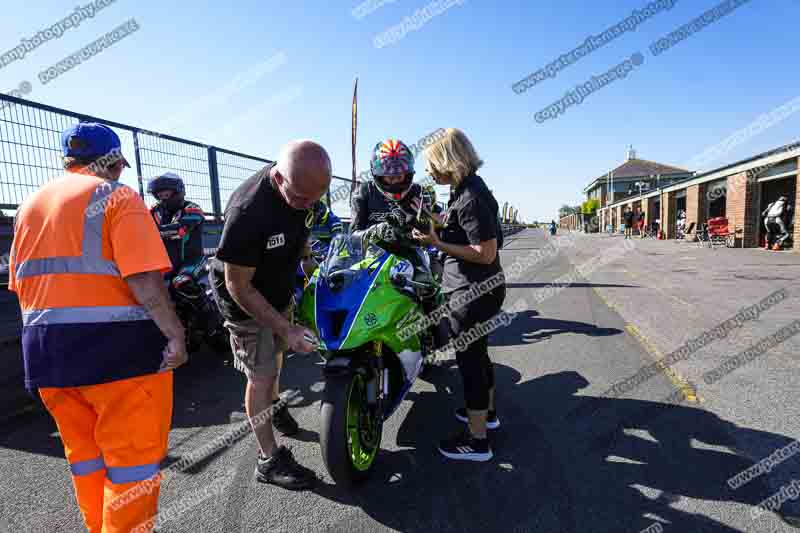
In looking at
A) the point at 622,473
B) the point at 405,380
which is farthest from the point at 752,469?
the point at 405,380

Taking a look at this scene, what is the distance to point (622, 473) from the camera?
249 centimetres

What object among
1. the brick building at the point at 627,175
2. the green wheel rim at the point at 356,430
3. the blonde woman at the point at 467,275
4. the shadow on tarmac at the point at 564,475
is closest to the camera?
the shadow on tarmac at the point at 564,475

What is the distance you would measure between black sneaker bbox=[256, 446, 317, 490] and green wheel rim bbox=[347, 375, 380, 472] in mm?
304

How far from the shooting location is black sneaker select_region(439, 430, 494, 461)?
2.69 m

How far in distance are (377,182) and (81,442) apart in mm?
2302

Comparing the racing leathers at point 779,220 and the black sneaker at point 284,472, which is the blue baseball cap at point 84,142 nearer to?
the black sneaker at point 284,472

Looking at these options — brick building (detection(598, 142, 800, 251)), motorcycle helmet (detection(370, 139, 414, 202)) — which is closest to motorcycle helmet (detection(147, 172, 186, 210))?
motorcycle helmet (detection(370, 139, 414, 202))

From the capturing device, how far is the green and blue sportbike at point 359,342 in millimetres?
2320

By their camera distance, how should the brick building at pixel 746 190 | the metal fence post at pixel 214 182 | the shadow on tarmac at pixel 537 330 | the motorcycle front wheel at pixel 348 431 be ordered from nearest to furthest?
the motorcycle front wheel at pixel 348 431 < the shadow on tarmac at pixel 537 330 < the metal fence post at pixel 214 182 < the brick building at pixel 746 190

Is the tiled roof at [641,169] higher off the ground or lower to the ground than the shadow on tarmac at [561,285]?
higher

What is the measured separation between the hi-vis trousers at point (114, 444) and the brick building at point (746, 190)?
61.3 ft

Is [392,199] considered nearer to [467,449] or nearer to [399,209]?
Result: [399,209]

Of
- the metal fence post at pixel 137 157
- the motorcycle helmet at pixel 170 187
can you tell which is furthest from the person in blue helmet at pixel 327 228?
the metal fence post at pixel 137 157

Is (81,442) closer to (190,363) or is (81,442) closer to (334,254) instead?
(334,254)
